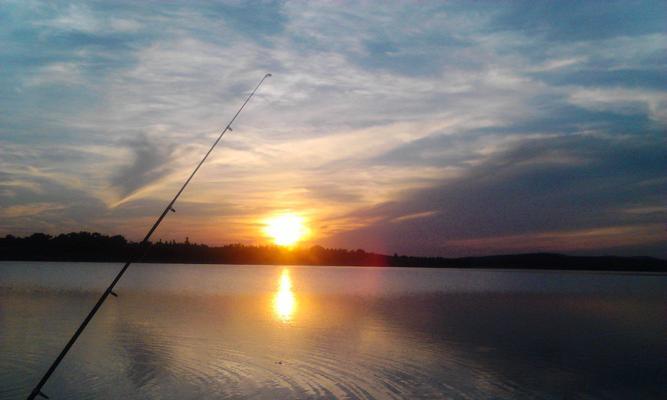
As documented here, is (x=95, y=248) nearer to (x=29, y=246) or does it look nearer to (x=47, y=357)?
(x=29, y=246)

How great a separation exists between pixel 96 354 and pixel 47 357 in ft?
4.38

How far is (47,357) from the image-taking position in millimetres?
15500

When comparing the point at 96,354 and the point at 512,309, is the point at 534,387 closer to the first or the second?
the point at 96,354

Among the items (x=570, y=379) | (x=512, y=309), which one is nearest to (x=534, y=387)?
(x=570, y=379)

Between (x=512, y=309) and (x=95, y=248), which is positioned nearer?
(x=512, y=309)

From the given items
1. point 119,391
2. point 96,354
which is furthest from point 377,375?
point 96,354

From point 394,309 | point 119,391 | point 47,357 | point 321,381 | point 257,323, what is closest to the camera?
point 119,391

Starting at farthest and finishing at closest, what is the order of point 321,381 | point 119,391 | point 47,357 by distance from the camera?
point 47,357 < point 321,381 < point 119,391

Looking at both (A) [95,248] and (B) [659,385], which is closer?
(B) [659,385]

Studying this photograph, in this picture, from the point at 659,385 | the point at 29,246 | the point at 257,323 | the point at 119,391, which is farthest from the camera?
the point at 29,246

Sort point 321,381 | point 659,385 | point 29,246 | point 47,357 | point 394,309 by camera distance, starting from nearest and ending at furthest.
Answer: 1. point 321,381
2. point 659,385
3. point 47,357
4. point 394,309
5. point 29,246

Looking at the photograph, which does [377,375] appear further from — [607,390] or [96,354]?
[96,354]

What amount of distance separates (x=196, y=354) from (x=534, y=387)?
9987 mm

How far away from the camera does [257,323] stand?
1000 inches
